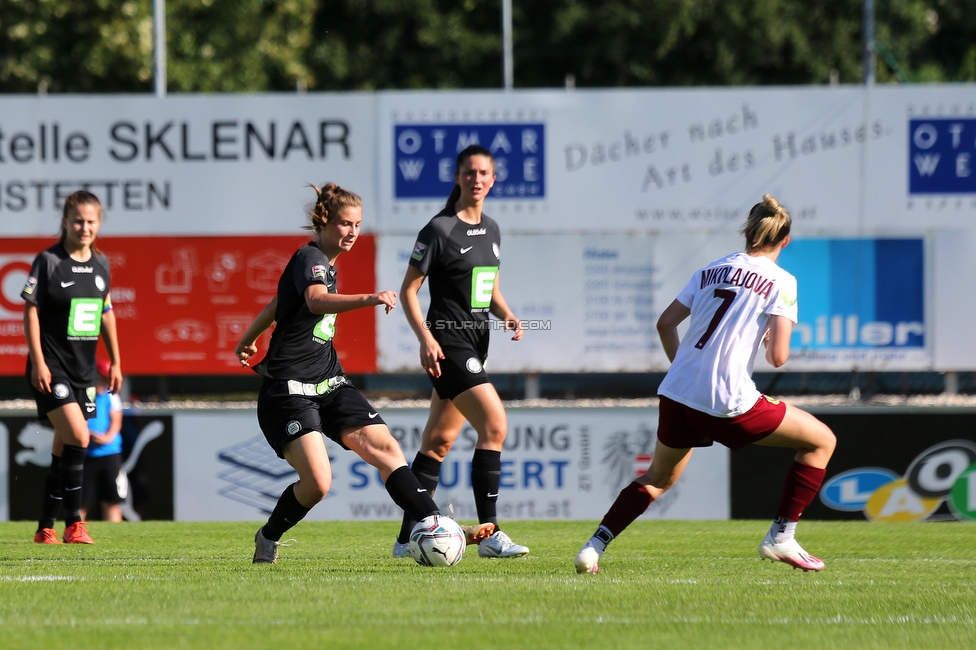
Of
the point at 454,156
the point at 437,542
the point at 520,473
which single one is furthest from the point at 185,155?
the point at 437,542

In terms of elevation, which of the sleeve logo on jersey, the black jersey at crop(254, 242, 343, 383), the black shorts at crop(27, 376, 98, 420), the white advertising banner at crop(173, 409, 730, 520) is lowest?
the white advertising banner at crop(173, 409, 730, 520)

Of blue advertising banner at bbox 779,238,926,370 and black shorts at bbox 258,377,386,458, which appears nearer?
black shorts at bbox 258,377,386,458

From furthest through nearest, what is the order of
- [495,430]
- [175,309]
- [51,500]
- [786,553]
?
[175,309] < [51,500] < [495,430] < [786,553]

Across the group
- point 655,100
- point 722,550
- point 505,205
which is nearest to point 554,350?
point 505,205

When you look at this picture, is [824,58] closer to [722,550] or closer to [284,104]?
[284,104]

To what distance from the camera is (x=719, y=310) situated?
5.36m

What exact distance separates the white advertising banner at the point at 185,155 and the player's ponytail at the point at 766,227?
874 cm

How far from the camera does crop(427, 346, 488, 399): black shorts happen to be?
6.52 m

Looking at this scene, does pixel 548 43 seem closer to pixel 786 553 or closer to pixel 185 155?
pixel 185 155

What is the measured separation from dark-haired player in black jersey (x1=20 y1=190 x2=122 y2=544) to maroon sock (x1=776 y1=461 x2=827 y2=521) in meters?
4.28

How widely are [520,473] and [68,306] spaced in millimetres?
5331

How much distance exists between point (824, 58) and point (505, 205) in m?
10.9

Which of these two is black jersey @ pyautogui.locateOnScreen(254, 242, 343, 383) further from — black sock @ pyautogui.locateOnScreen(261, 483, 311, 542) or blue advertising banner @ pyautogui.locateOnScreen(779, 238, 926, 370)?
blue advertising banner @ pyautogui.locateOnScreen(779, 238, 926, 370)

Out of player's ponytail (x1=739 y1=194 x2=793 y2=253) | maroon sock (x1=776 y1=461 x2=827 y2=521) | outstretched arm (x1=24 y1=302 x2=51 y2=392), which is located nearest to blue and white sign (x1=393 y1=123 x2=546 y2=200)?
outstretched arm (x1=24 y1=302 x2=51 y2=392)
